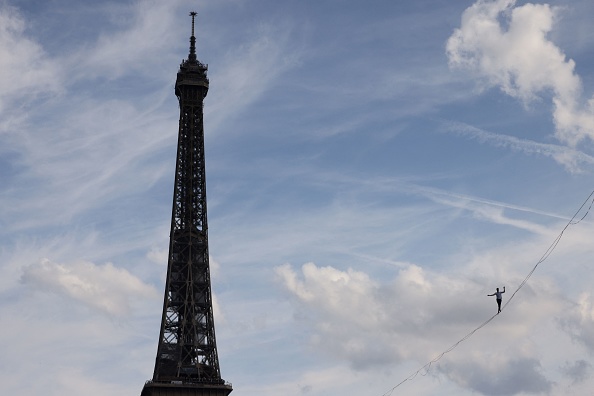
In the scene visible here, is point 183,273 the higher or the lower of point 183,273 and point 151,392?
the higher

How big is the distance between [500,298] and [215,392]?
346 feet

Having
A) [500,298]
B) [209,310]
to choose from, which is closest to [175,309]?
[209,310]

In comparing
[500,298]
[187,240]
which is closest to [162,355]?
[187,240]

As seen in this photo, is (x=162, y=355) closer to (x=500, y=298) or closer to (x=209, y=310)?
(x=209, y=310)

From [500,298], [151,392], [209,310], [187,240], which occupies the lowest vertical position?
[500,298]

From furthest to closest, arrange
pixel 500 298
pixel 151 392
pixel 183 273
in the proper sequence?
pixel 183 273 → pixel 151 392 → pixel 500 298

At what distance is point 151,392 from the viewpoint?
18512cm

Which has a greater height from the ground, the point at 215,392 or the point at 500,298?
the point at 215,392

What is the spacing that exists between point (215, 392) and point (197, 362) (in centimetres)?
688

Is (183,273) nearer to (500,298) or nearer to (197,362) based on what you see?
(197,362)

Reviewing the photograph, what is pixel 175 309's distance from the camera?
194m

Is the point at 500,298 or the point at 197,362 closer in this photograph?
the point at 500,298

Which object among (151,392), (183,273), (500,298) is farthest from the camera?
(183,273)

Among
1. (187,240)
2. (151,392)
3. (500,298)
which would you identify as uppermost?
(187,240)
